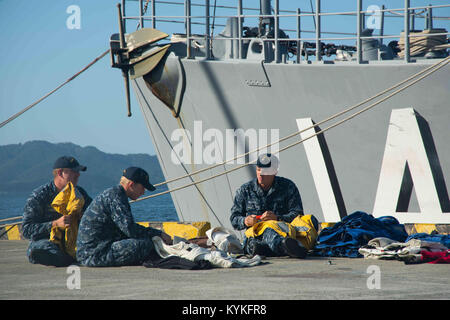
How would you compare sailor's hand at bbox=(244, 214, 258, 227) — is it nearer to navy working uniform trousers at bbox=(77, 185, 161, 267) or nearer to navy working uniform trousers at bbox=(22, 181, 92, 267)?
navy working uniform trousers at bbox=(77, 185, 161, 267)

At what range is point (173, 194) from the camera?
15.8 m

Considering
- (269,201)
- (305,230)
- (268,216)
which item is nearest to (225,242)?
(268,216)

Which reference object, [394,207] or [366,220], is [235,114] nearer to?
[394,207]

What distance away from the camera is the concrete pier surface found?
17.8ft

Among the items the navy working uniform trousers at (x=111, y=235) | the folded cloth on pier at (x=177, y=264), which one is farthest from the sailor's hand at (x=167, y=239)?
the folded cloth on pier at (x=177, y=264)

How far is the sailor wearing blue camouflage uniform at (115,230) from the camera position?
23.4ft

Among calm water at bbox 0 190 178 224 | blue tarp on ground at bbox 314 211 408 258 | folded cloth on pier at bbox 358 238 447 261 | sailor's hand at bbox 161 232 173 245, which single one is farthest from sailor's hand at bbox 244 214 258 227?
calm water at bbox 0 190 178 224

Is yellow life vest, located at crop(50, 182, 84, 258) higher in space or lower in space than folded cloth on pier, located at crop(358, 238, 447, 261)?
higher

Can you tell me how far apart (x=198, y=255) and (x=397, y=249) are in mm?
2268

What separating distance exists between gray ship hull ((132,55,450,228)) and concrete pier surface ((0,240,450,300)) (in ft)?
11.7

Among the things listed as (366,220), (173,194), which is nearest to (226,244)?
(366,220)

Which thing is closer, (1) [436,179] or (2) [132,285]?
(2) [132,285]

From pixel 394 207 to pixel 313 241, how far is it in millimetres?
3373
